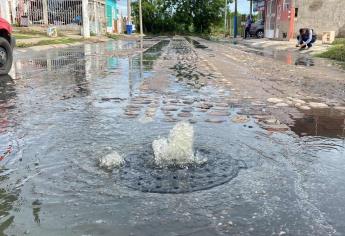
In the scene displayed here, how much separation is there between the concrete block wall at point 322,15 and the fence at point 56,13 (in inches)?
704

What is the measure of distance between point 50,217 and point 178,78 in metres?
8.22

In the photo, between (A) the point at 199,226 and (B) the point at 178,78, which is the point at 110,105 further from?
(A) the point at 199,226

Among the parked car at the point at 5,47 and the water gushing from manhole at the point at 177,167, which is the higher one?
the parked car at the point at 5,47

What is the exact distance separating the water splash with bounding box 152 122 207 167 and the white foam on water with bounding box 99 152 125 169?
35 centimetres

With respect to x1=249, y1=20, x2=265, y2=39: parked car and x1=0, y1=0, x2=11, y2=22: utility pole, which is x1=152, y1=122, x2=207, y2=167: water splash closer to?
x1=0, y1=0, x2=11, y2=22: utility pole

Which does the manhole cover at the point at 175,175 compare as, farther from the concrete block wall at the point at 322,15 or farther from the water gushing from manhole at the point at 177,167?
the concrete block wall at the point at 322,15

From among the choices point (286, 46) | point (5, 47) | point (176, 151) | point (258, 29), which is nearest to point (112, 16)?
point (258, 29)

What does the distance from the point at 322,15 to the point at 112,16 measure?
90.6 ft

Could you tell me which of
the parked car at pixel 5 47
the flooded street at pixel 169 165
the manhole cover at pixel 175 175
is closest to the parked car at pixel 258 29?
the parked car at pixel 5 47

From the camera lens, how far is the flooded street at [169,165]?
10.7 feet

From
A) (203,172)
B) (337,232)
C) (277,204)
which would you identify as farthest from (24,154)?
(337,232)

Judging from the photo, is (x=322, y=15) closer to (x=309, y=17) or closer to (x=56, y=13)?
(x=309, y=17)

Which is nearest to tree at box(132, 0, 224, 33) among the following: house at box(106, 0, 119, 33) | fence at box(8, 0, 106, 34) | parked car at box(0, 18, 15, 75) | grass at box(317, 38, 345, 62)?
house at box(106, 0, 119, 33)

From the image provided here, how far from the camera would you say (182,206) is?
350cm
